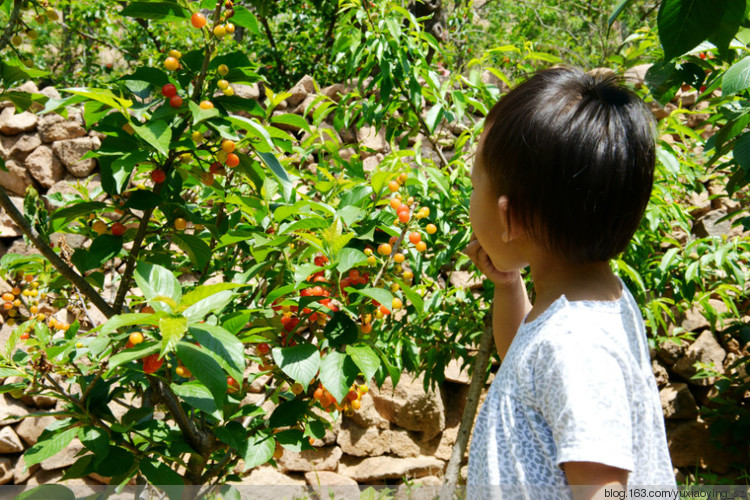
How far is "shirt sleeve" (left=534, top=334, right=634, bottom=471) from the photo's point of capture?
0.74 m

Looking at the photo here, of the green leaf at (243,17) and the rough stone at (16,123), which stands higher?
the rough stone at (16,123)

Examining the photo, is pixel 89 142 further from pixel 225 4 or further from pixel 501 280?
pixel 501 280

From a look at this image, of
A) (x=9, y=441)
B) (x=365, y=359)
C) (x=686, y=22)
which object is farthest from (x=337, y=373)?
(x=9, y=441)

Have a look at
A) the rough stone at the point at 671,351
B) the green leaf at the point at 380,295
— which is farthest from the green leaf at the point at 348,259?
the rough stone at the point at 671,351

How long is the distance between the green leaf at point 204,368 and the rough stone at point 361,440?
7.01ft

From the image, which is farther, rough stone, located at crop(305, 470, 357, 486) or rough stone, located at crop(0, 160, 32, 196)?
rough stone, located at crop(0, 160, 32, 196)

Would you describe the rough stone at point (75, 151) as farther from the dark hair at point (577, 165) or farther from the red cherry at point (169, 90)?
the dark hair at point (577, 165)

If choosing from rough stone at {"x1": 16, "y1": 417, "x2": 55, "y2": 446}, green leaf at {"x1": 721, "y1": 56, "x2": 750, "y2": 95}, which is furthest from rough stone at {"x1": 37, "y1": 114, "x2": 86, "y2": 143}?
green leaf at {"x1": 721, "y1": 56, "x2": 750, "y2": 95}

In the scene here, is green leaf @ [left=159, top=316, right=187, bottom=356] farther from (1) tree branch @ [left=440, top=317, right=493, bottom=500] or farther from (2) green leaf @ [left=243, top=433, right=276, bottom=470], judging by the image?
(1) tree branch @ [left=440, top=317, right=493, bottom=500]

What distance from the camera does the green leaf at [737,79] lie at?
3.64 feet

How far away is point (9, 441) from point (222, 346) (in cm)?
244

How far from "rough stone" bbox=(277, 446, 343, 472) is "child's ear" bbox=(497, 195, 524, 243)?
84.3 inches

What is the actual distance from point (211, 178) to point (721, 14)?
88cm

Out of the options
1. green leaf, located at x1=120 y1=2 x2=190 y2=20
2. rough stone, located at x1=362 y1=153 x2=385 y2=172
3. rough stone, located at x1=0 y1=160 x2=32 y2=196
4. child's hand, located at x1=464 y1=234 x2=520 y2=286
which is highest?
rough stone, located at x1=362 y1=153 x2=385 y2=172
